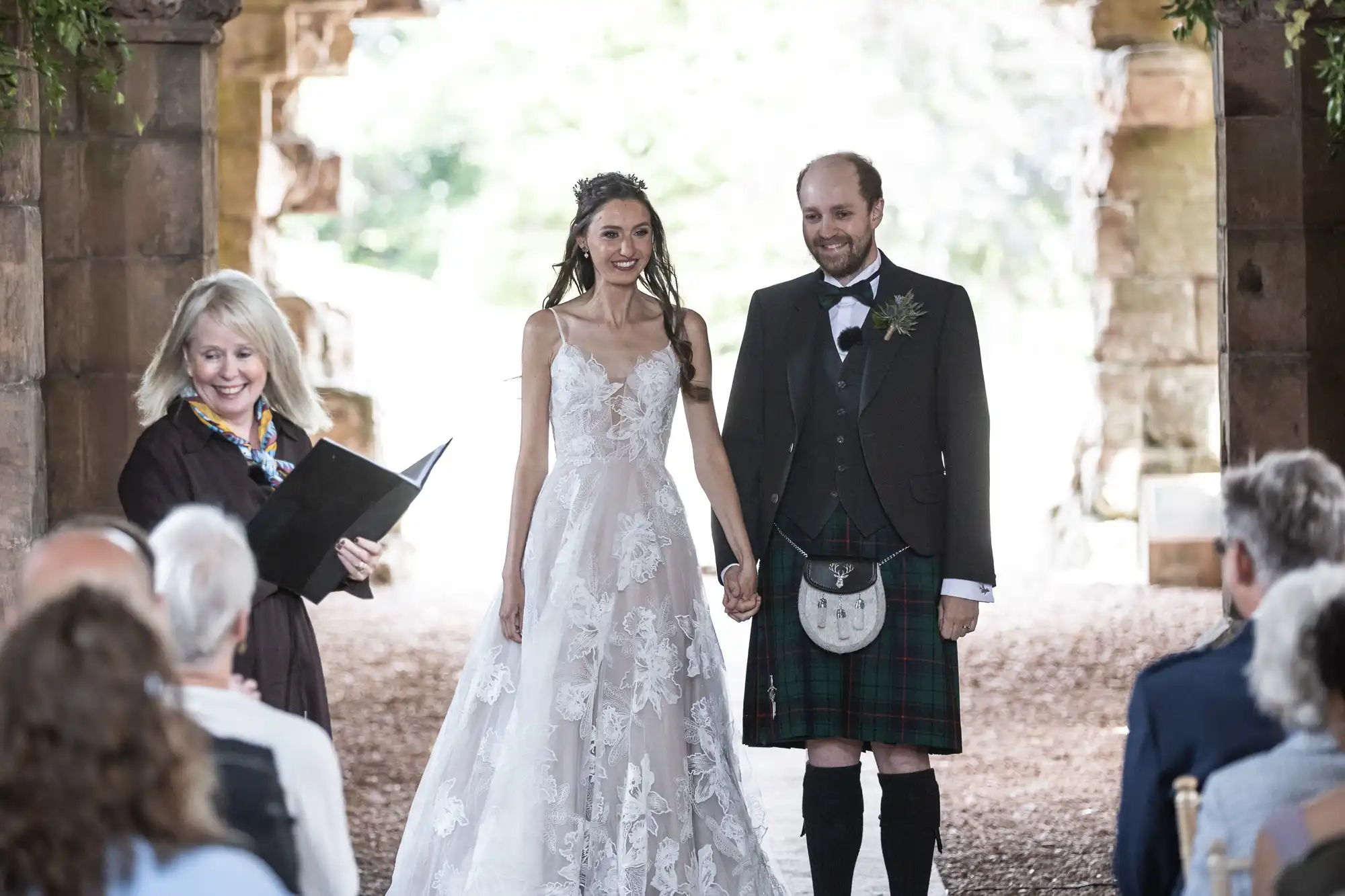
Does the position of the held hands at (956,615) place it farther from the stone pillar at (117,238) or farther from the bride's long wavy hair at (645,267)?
the stone pillar at (117,238)

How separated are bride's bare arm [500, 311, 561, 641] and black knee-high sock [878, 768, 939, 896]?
102cm

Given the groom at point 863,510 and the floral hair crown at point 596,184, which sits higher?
the floral hair crown at point 596,184

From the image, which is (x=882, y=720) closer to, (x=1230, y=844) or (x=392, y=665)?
(x=1230, y=844)

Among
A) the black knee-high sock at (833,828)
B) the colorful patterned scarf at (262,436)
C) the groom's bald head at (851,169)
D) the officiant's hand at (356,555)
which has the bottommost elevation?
the black knee-high sock at (833,828)

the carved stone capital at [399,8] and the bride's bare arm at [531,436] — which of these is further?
the carved stone capital at [399,8]

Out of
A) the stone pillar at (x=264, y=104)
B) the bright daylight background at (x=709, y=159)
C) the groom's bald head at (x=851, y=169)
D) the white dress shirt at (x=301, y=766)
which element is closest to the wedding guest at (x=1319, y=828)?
the white dress shirt at (x=301, y=766)

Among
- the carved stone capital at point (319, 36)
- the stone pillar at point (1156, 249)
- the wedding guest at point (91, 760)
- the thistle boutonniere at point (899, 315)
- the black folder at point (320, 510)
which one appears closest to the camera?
the wedding guest at point (91, 760)

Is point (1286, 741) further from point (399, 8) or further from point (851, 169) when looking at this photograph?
point (399, 8)

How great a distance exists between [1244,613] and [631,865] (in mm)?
1949

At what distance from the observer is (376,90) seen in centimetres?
2295

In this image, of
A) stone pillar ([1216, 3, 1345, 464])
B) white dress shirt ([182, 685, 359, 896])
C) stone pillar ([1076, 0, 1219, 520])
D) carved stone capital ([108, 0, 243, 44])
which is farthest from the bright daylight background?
white dress shirt ([182, 685, 359, 896])

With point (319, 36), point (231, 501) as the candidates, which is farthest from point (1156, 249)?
point (231, 501)

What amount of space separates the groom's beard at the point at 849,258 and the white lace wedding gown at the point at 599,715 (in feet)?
1.48

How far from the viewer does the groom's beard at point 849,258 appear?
14.3ft
